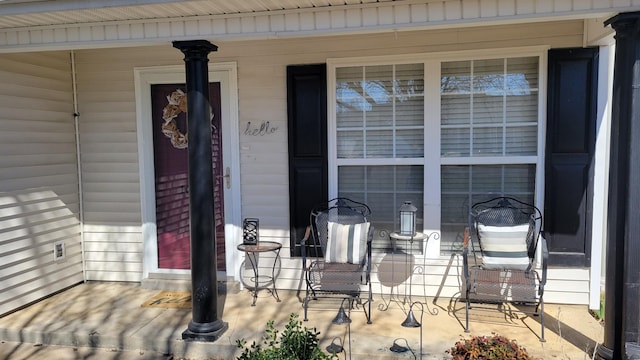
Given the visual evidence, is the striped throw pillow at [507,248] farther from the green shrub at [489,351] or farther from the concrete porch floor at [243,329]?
the green shrub at [489,351]

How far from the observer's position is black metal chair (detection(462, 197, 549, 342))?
3.52 meters

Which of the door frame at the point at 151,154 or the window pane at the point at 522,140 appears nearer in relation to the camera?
the window pane at the point at 522,140

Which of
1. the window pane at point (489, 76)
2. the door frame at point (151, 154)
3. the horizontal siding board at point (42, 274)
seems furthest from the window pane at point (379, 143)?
the horizontal siding board at point (42, 274)

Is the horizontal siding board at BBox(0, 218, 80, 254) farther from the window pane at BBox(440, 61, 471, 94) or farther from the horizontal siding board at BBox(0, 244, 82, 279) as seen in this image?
the window pane at BBox(440, 61, 471, 94)

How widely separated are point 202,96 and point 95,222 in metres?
2.17

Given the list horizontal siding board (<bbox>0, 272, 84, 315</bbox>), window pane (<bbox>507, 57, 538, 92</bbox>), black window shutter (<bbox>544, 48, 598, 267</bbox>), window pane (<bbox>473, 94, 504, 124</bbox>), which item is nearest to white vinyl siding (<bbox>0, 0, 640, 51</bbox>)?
black window shutter (<bbox>544, 48, 598, 267</bbox>)

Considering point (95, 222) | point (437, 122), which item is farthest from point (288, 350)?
point (95, 222)

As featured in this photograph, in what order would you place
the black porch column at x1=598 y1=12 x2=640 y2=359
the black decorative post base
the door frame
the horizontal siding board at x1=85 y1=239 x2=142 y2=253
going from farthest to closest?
the horizontal siding board at x1=85 y1=239 x2=142 y2=253 < the door frame < the black decorative post base < the black porch column at x1=598 y1=12 x2=640 y2=359

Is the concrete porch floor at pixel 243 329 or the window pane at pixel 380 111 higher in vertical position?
the window pane at pixel 380 111

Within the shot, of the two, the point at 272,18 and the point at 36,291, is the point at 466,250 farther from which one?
the point at 36,291

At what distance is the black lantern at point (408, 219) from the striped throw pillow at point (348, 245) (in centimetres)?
30

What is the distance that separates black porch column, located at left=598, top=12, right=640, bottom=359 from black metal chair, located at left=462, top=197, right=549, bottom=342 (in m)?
0.58

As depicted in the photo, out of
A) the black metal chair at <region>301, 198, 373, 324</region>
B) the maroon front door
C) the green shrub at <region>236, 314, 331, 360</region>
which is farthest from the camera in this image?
the maroon front door

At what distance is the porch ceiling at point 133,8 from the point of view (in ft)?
9.16
